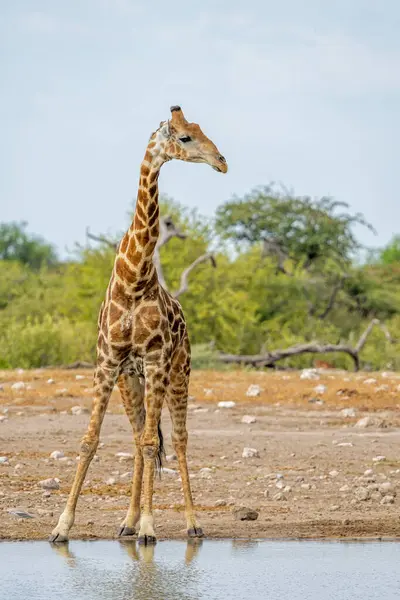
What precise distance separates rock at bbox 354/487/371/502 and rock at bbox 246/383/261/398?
7473mm

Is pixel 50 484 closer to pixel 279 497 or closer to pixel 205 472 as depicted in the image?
pixel 205 472

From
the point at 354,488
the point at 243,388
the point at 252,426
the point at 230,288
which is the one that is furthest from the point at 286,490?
the point at 230,288

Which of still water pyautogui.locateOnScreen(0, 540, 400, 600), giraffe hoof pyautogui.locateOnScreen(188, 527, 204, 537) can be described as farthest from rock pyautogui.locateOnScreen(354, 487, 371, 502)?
giraffe hoof pyautogui.locateOnScreen(188, 527, 204, 537)

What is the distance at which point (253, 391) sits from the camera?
17.5m

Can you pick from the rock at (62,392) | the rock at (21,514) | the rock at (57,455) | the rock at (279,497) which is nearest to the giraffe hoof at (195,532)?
the rock at (21,514)

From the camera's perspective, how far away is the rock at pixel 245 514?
856cm

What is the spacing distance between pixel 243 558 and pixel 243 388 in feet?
36.4

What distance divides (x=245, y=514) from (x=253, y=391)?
29.4 feet

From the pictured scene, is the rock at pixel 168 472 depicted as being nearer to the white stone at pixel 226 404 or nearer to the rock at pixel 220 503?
the rock at pixel 220 503

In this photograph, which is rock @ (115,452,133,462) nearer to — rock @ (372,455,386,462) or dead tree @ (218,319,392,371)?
rock @ (372,455,386,462)

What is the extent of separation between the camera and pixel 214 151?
7863 mm

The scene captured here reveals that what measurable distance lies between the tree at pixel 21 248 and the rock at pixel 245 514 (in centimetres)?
5532

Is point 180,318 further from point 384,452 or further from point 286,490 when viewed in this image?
point 384,452

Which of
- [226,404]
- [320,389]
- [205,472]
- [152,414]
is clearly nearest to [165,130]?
[152,414]
